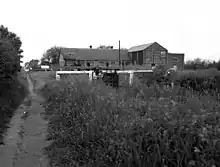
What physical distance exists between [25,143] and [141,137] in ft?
12.3

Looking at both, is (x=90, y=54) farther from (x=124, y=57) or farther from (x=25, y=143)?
(x=25, y=143)

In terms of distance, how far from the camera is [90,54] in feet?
203

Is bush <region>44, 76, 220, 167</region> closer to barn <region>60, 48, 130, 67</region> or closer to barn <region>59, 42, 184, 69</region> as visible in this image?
barn <region>59, 42, 184, 69</region>

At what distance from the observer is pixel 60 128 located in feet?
19.1

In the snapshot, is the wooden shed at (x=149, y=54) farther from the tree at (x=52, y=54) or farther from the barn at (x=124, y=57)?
the tree at (x=52, y=54)

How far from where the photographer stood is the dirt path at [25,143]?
14.5ft

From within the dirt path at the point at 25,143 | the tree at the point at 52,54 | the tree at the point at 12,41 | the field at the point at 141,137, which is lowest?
the dirt path at the point at 25,143

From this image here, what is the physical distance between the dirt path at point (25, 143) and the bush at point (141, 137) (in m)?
0.35

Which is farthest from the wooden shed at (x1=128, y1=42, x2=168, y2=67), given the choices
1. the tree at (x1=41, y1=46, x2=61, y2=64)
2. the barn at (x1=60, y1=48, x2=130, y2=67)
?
the tree at (x1=41, y1=46, x2=61, y2=64)

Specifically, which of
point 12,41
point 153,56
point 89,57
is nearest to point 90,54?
point 89,57

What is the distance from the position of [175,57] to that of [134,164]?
216 feet

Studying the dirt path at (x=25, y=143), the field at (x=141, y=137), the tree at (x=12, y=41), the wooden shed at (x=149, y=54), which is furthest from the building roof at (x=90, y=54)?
the field at (x=141, y=137)

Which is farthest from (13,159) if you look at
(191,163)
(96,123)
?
(191,163)

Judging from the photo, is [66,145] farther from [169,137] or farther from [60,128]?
[169,137]
